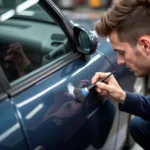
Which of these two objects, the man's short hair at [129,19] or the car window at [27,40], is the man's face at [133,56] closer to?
the man's short hair at [129,19]

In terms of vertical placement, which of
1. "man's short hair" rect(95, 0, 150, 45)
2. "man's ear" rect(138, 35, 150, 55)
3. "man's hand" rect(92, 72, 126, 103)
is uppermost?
"man's short hair" rect(95, 0, 150, 45)

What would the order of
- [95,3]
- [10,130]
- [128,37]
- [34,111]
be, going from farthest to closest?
[95,3] → [128,37] → [34,111] → [10,130]

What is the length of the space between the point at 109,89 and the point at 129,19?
0.49 m

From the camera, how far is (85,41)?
6.82 feet

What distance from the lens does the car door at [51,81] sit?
1.54 metres

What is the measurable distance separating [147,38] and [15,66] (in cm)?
68

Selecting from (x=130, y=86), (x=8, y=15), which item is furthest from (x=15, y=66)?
(x=130, y=86)

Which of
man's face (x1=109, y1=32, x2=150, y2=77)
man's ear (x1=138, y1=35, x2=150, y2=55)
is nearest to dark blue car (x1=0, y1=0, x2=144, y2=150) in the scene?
man's face (x1=109, y1=32, x2=150, y2=77)

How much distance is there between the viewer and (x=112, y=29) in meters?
1.68

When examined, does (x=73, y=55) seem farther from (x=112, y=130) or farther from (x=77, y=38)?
(x=112, y=130)

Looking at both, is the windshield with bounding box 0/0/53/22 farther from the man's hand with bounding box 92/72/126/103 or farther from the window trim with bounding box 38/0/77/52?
the man's hand with bounding box 92/72/126/103

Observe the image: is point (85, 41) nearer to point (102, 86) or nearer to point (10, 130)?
point (102, 86)

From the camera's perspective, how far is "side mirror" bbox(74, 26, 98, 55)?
201 cm

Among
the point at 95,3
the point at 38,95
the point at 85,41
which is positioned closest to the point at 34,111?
the point at 38,95
